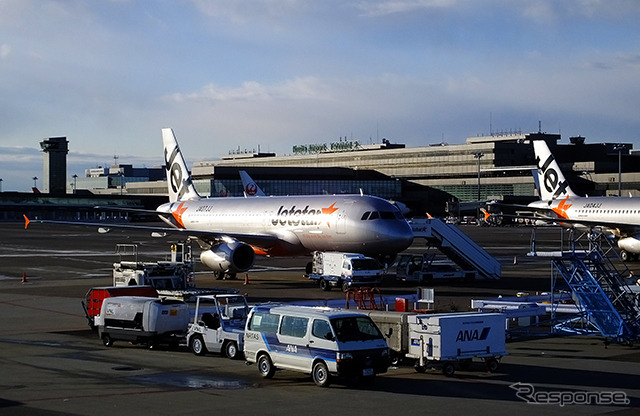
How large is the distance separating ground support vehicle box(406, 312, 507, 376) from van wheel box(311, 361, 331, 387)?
3.31 meters

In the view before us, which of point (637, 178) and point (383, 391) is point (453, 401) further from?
point (637, 178)

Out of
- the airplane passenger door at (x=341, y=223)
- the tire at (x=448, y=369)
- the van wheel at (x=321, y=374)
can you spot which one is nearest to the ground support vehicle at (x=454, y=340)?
the tire at (x=448, y=369)

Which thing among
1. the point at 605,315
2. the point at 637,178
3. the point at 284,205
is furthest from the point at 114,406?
the point at 637,178

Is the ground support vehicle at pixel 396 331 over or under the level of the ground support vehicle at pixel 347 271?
under

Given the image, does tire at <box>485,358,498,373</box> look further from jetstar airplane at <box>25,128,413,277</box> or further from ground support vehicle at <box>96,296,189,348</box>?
jetstar airplane at <box>25,128,413,277</box>

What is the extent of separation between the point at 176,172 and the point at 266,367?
4843 cm

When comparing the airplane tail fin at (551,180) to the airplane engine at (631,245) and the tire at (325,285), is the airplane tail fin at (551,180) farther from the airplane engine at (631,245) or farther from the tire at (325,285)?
the tire at (325,285)

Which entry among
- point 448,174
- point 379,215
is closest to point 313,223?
point 379,215

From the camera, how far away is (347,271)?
151ft

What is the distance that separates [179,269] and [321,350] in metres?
23.2

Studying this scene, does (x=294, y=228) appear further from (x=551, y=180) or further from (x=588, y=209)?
(x=551, y=180)

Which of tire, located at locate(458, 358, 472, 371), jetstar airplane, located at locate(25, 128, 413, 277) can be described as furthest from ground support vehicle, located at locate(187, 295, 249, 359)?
jetstar airplane, located at locate(25, 128, 413, 277)

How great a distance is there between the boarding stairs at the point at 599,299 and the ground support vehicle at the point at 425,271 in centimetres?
1968

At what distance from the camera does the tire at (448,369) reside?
78.0ft
